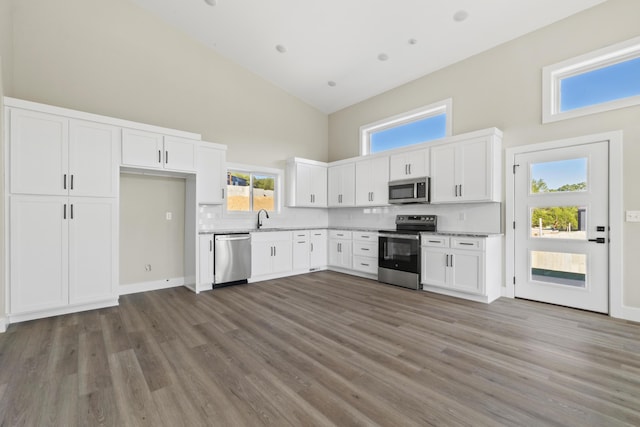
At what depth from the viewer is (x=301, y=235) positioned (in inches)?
229

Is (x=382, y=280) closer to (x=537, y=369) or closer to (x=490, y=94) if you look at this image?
(x=537, y=369)

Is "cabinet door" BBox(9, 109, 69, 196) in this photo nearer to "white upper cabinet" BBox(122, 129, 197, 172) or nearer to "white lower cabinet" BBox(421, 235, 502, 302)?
"white upper cabinet" BBox(122, 129, 197, 172)

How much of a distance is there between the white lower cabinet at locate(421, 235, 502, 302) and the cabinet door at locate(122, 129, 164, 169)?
4.18 meters

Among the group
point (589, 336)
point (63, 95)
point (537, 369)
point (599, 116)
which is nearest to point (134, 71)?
point (63, 95)

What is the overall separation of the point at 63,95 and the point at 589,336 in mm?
6826

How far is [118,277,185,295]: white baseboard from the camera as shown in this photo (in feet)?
14.4

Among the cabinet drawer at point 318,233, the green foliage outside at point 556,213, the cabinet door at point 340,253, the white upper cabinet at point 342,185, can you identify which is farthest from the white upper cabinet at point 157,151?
the green foliage outside at point 556,213

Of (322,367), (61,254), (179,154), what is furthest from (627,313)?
(61,254)

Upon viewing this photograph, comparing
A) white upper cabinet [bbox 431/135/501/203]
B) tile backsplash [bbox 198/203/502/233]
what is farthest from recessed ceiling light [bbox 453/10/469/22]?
tile backsplash [bbox 198/203/502/233]

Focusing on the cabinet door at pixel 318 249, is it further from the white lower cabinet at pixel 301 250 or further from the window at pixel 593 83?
the window at pixel 593 83

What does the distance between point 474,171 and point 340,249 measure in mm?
2879

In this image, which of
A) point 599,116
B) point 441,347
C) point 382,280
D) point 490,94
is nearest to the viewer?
point 441,347

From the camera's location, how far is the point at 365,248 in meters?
5.49

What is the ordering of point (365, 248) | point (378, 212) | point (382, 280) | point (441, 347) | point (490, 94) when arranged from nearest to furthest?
1. point (441, 347)
2. point (490, 94)
3. point (382, 280)
4. point (365, 248)
5. point (378, 212)
